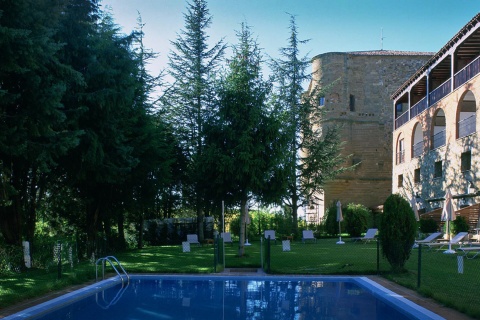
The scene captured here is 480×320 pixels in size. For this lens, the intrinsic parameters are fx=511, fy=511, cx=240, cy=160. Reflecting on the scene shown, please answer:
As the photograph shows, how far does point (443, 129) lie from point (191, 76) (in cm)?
1568

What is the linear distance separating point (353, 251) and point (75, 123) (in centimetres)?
1149

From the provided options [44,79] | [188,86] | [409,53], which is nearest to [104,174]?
[44,79]

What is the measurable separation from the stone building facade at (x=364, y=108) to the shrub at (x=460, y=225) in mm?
18844

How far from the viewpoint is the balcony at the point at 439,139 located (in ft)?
95.4

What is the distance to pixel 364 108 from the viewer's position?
139 ft

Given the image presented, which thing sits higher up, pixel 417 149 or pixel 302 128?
pixel 302 128

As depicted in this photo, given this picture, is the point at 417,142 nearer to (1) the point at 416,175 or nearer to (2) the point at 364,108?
(1) the point at 416,175

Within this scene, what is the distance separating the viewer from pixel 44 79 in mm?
12258

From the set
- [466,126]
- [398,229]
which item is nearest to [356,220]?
[466,126]

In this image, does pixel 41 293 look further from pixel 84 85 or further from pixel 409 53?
pixel 409 53

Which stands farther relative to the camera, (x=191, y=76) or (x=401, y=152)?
(x=401, y=152)

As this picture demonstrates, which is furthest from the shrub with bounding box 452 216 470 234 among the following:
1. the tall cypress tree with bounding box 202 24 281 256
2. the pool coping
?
the pool coping

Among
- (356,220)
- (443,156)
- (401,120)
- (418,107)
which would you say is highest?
(418,107)

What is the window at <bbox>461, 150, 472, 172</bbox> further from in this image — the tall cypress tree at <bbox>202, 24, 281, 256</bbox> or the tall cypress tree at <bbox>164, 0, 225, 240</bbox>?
Answer: the tall cypress tree at <bbox>164, 0, 225, 240</bbox>
